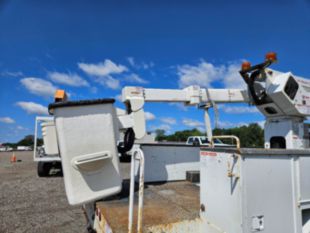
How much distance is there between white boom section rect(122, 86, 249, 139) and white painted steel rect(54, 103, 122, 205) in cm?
119

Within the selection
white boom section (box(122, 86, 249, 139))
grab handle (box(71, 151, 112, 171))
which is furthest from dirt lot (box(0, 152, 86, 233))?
white boom section (box(122, 86, 249, 139))

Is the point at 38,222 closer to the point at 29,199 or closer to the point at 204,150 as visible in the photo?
the point at 29,199

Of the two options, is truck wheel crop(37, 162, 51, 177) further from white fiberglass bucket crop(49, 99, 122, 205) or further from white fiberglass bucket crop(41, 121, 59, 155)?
white fiberglass bucket crop(49, 99, 122, 205)

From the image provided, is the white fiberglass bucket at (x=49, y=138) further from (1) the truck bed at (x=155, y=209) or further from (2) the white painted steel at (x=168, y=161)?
(2) the white painted steel at (x=168, y=161)

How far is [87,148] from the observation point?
2.46 metres

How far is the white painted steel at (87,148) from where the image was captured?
2.41 meters

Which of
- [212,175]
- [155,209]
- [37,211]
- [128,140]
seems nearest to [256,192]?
[212,175]

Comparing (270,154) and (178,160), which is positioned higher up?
(270,154)

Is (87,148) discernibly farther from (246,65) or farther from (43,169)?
(43,169)

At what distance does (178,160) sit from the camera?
14.6ft

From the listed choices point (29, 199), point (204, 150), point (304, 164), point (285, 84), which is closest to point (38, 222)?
point (29, 199)

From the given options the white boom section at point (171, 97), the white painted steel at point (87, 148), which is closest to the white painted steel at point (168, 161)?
the white boom section at point (171, 97)

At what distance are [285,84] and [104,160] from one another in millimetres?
2986

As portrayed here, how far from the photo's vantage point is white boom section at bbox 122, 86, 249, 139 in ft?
12.8
